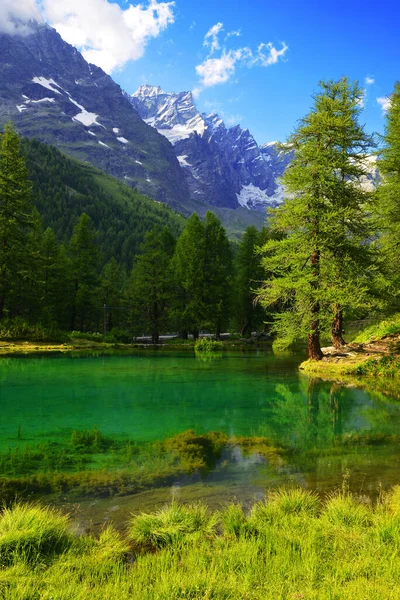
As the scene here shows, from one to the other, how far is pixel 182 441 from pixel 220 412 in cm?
366

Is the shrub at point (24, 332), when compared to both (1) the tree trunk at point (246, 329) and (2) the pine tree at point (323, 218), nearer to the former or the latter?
(2) the pine tree at point (323, 218)

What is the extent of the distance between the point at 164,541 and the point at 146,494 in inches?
69.2

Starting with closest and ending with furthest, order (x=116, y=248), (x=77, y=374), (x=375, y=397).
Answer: (x=375, y=397), (x=77, y=374), (x=116, y=248)

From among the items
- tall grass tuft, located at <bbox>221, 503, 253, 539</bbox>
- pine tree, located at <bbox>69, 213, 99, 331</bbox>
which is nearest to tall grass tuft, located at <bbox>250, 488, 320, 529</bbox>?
tall grass tuft, located at <bbox>221, 503, 253, 539</bbox>

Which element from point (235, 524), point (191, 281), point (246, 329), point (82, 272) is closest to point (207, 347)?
point (191, 281)

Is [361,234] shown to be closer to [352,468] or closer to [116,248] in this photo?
[352,468]

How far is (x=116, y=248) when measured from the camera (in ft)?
483

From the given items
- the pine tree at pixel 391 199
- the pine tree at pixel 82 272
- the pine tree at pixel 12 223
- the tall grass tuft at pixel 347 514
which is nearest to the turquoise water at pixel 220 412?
the tall grass tuft at pixel 347 514

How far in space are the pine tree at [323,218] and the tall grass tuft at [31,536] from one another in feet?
61.7

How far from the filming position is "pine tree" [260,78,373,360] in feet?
73.5

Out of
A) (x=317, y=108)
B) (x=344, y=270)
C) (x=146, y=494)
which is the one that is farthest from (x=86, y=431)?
(x=317, y=108)

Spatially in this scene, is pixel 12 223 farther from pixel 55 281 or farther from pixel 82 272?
pixel 82 272

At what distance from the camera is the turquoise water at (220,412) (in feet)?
30.2

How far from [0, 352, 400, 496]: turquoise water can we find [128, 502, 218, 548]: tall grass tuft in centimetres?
267
